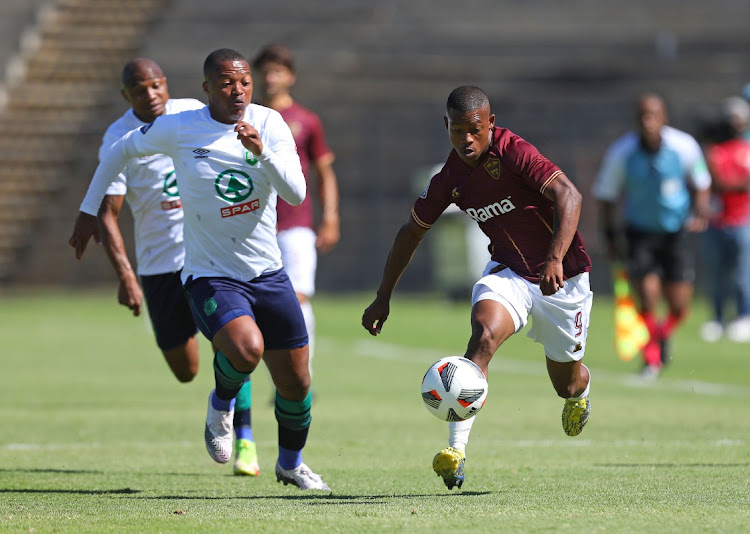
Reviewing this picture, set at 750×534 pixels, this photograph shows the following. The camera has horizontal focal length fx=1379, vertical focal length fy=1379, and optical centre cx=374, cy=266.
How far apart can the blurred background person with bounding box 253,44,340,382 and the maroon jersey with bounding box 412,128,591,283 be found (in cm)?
318

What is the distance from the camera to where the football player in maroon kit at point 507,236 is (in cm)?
621

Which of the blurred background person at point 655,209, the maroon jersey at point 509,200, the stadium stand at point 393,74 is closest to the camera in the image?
the maroon jersey at point 509,200

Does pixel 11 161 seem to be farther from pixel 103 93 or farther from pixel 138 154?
pixel 138 154

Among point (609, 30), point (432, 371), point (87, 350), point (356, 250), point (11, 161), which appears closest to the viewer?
point (432, 371)

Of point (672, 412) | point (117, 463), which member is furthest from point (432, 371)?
point (672, 412)

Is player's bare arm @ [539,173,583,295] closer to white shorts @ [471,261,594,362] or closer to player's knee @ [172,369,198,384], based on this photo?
white shorts @ [471,261,594,362]

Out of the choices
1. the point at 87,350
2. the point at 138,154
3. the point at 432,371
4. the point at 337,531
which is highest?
the point at 138,154

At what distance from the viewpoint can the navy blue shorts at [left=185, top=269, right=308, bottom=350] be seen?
652 centimetres

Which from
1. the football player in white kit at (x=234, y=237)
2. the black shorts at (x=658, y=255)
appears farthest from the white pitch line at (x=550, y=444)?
the black shorts at (x=658, y=255)

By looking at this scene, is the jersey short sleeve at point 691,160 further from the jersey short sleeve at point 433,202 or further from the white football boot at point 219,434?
the white football boot at point 219,434

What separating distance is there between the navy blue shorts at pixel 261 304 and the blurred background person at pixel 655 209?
274 inches

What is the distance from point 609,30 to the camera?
31953mm

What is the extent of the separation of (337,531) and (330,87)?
24.3m

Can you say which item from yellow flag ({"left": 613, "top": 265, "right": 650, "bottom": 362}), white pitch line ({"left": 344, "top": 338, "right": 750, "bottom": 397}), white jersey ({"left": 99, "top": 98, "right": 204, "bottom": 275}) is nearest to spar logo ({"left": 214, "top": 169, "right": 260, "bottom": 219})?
white jersey ({"left": 99, "top": 98, "right": 204, "bottom": 275})
